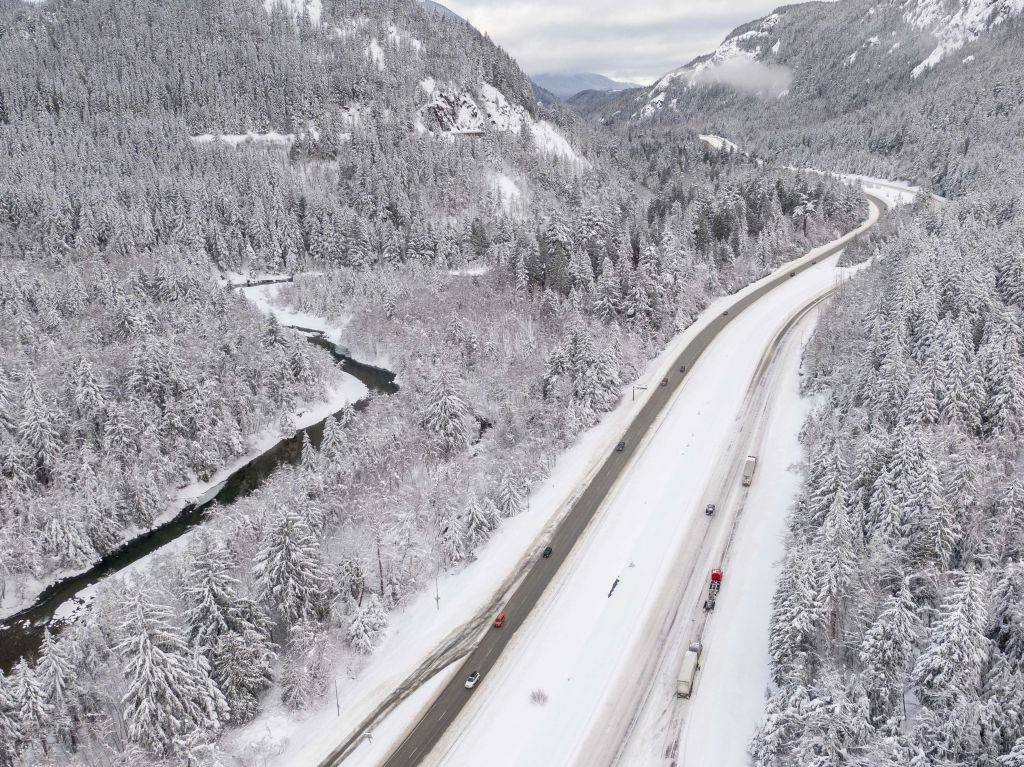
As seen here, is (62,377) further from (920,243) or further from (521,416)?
(920,243)

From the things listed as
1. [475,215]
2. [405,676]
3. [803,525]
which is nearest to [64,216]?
[475,215]

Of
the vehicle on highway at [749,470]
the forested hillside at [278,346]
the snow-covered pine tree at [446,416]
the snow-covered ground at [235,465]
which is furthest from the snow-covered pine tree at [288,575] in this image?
the vehicle on highway at [749,470]

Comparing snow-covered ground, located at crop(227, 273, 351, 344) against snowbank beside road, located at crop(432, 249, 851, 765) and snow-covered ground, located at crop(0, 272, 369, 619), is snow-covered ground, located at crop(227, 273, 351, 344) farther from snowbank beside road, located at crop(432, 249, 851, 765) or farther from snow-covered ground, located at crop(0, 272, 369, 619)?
snowbank beside road, located at crop(432, 249, 851, 765)

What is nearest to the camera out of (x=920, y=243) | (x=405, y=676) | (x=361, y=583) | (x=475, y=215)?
(x=405, y=676)

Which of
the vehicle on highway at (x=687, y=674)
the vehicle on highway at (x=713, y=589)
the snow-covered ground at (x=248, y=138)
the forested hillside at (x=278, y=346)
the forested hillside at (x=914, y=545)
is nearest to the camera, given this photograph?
the forested hillside at (x=914, y=545)

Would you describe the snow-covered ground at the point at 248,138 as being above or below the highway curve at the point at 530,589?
above

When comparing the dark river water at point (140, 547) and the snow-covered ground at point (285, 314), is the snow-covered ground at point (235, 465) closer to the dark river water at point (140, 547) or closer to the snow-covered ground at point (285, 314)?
the snow-covered ground at point (285, 314)
